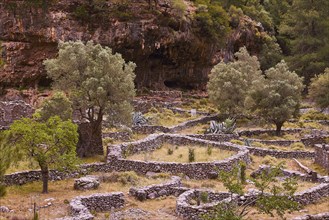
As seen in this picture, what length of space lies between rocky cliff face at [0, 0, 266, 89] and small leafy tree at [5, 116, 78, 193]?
36199 millimetres

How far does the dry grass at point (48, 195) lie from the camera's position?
21625mm

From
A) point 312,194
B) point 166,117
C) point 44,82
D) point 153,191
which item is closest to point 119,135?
point 153,191

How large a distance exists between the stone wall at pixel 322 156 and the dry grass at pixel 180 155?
591cm

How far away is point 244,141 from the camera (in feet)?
133

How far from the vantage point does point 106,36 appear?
205 ft

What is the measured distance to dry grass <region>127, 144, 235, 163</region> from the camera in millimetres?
31984

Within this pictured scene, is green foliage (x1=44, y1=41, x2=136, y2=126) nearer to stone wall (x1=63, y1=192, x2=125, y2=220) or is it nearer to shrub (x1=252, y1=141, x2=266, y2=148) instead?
stone wall (x1=63, y1=192, x2=125, y2=220)

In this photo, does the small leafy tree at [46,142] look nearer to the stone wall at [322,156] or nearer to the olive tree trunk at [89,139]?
the olive tree trunk at [89,139]

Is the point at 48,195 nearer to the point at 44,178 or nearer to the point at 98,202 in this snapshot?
the point at 44,178

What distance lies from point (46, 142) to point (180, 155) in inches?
420

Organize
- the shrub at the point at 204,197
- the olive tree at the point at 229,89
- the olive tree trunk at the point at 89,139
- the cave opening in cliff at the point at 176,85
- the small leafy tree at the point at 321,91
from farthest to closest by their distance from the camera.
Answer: the cave opening in cliff at the point at 176,85
the small leafy tree at the point at 321,91
the olive tree at the point at 229,89
the olive tree trunk at the point at 89,139
the shrub at the point at 204,197

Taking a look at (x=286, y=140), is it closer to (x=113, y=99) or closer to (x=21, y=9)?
(x=113, y=99)

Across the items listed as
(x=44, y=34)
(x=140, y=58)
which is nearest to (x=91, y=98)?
(x=44, y=34)

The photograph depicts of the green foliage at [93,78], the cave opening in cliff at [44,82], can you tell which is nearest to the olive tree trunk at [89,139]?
the green foliage at [93,78]
